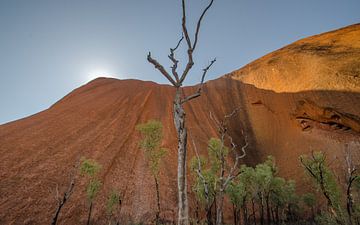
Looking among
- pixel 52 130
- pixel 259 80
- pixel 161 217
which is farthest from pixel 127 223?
pixel 259 80

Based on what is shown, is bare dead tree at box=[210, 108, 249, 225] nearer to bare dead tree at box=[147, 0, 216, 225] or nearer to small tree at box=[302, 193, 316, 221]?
bare dead tree at box=[147, 0, 216, 225]

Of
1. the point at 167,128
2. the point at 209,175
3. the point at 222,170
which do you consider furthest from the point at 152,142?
the point at 222,170

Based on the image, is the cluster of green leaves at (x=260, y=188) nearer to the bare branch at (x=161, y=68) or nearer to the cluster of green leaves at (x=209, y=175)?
the cluster of green leaves at (x=209, y=175)

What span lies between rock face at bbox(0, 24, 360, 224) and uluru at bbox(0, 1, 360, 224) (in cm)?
18

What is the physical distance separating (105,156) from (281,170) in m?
30.1

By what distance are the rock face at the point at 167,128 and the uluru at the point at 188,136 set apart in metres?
0.18

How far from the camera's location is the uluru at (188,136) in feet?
97.3

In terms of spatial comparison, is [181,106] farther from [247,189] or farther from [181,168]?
[247,189]

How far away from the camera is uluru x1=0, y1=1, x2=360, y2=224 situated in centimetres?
2966

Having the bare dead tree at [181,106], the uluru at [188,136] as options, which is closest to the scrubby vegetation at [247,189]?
the uluru at [188,136]

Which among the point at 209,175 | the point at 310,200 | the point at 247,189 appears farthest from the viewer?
the point at 310,200

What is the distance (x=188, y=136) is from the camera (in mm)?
43406

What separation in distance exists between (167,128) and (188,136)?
19.4ft

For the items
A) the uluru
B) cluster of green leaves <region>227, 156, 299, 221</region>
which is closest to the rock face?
the uluru
